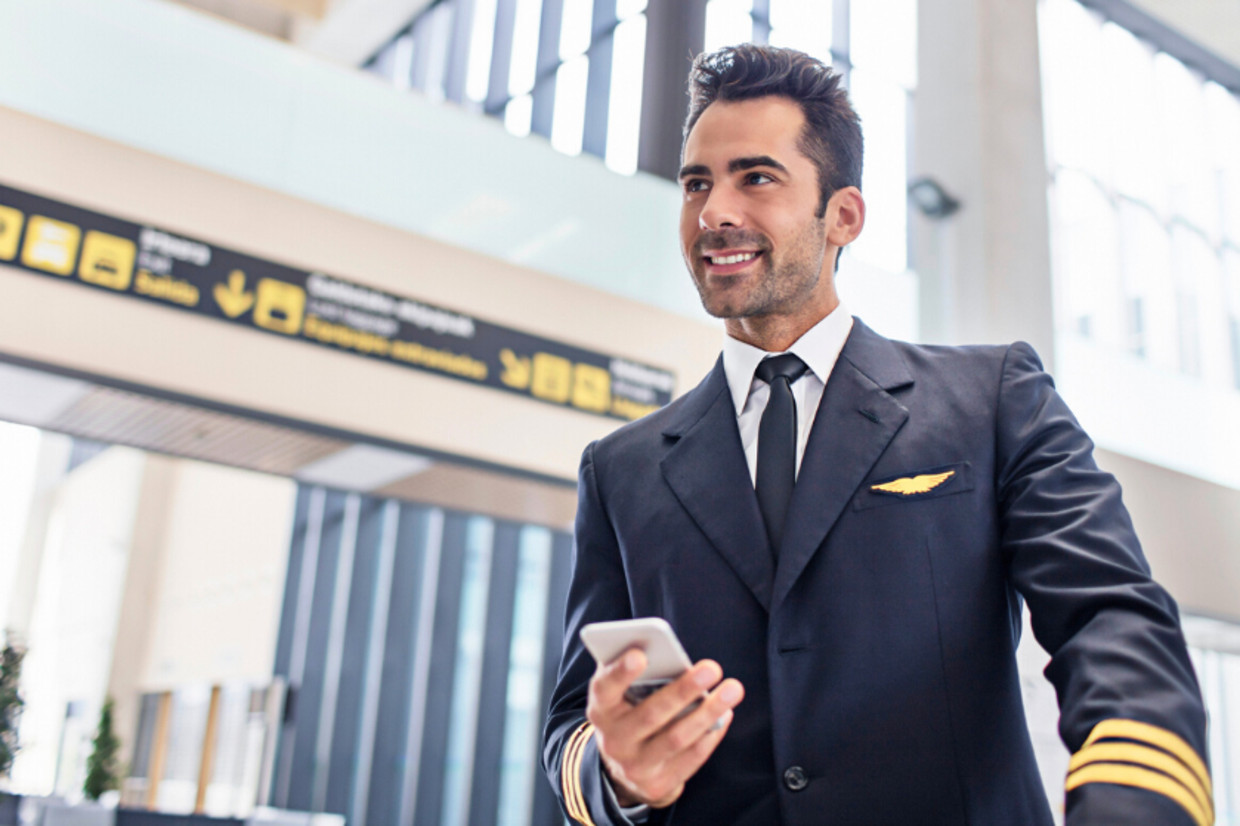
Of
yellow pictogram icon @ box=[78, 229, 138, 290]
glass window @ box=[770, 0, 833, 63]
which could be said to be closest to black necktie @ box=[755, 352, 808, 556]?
yellow pictogram icon @ box=[78, 229, 138, 290]

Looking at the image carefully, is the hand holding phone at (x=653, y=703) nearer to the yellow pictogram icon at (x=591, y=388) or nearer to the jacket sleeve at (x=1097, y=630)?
the jacket sleeve at (x=1097, y=630)

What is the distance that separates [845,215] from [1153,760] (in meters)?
0.85

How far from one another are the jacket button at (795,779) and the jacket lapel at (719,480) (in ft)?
0.59

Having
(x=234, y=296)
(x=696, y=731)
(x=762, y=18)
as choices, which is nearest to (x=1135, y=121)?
(x=762, y=18)

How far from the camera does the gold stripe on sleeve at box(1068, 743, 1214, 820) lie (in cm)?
92

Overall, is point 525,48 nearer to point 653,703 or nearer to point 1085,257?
point 1085,257

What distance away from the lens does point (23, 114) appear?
227 inches

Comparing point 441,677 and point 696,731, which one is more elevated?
point 441,677

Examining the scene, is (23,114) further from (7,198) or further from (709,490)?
(709,490)

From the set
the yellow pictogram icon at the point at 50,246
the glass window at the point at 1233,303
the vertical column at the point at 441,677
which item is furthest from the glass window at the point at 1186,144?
the yellow pictogram icon at the point at 50,246

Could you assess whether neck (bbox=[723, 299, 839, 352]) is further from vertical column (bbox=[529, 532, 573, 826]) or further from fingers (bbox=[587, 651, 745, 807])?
vertical column (bbox=[529, 532, 573, 826])

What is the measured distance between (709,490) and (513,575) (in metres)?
11.5

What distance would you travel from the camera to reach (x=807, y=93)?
1.49 meters

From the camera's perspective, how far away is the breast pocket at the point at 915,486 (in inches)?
49.5
